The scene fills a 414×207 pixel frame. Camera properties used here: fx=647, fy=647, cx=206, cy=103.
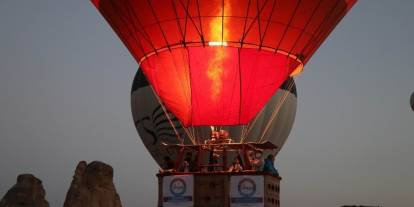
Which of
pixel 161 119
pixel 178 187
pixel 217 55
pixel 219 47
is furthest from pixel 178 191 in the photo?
pixel 161 119

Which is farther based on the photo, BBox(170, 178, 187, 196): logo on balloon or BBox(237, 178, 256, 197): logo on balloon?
BBox(170, 178, 187, 196): logo on balloon

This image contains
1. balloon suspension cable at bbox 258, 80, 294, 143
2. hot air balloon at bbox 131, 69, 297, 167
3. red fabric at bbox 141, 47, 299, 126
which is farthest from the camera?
hot air balloon at bbox 131, 69, 297, 167

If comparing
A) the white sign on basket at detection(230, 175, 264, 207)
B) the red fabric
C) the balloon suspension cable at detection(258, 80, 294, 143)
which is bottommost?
the white sign on basket at detection(230, 175, 264, 207)

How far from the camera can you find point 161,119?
1148 inches

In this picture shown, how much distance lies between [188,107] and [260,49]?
2.41m

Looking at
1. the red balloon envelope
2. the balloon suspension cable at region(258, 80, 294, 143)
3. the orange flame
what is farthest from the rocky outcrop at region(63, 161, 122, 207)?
the orange flame

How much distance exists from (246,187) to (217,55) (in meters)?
4.25

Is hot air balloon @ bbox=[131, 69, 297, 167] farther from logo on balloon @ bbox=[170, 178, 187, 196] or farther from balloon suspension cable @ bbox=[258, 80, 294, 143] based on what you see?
logo on balloon @ bbox=[170, 178, 187, 196]

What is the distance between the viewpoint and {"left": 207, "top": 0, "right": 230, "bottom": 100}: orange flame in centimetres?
1614

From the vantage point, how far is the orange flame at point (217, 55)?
16.1 metres

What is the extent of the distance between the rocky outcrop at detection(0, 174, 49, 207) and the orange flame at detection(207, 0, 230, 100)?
11626cm

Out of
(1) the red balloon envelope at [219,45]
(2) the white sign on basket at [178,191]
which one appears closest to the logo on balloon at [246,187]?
(2) the white sign on basket at [178,191]

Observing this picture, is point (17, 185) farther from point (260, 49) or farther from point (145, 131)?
point (260, 49)

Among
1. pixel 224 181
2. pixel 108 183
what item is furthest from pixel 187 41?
pixel 108 183
